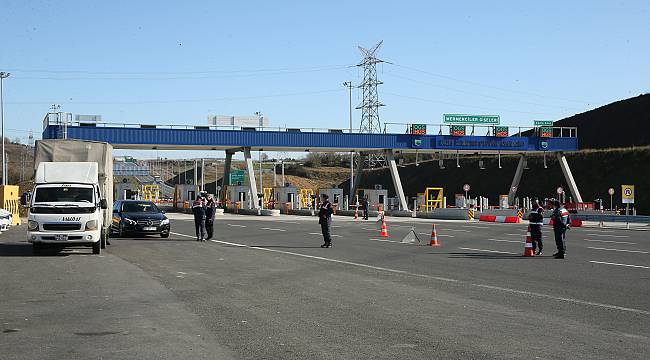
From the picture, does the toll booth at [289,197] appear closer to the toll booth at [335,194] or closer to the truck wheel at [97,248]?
the toll booth at [335,194]

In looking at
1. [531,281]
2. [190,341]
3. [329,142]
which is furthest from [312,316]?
[329,142]

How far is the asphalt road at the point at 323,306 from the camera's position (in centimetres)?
867

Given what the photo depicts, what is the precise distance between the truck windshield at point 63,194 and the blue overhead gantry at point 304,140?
34.2 meters

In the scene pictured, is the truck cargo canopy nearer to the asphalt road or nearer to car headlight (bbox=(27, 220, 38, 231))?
car headlight (bbox=(27, 220, 38, 231))

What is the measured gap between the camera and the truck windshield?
21938 mm

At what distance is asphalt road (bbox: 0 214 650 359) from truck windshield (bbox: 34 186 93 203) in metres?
1.63

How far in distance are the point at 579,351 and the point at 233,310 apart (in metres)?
5.06

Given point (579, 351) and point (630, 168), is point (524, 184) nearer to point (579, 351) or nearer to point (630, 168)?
point (630, 168)

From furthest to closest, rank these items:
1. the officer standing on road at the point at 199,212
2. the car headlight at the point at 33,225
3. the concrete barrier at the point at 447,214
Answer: the concrete barrier at the point at 447,214
the officer standing on road at the point at 199,212
the car headlight at the point at 33,225

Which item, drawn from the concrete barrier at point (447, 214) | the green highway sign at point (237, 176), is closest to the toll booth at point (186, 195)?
the green highway sign at point (237, 176)

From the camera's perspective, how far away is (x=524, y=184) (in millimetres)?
98062

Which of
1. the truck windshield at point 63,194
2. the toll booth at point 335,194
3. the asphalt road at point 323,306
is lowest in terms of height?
the asphalt road at point 323,306

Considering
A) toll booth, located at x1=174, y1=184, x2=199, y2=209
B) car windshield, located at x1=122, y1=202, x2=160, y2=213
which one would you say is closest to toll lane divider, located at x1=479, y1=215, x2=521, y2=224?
car windshield, located at x1=122, y1=202, x2=160, y2=213

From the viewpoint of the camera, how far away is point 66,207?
70.6ft
